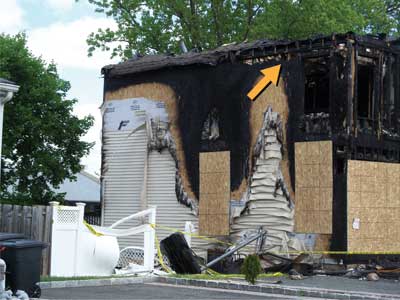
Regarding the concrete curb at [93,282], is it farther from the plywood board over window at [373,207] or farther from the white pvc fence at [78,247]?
the plywood board over window at [373,207]

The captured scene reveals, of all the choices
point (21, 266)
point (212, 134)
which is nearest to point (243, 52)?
point (212, 134)

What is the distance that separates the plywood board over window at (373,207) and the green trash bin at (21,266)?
11.4m

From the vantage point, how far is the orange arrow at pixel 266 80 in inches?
955

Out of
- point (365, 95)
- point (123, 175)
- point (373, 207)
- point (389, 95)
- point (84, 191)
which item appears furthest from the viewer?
point (84, 191)

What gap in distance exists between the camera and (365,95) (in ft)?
81.3

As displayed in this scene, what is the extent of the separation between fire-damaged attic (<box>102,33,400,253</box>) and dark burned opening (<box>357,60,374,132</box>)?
40 mm

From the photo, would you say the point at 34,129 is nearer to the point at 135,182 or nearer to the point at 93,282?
the point at 135,182

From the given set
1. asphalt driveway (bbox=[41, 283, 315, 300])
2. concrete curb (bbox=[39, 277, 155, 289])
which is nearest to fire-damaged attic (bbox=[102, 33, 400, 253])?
concrete curb (bbox=[39, 277, 155, 289])

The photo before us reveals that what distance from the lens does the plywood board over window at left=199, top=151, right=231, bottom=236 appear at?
25141 millimetres

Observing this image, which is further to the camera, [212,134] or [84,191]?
[84,191]

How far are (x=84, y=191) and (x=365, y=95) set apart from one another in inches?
1147

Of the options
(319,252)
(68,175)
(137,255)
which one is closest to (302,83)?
(319,252)

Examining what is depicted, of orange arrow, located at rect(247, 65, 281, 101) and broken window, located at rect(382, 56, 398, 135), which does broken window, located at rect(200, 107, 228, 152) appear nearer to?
orange arrow, located at rect(247, 65, 281, 101)

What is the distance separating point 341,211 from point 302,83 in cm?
417
